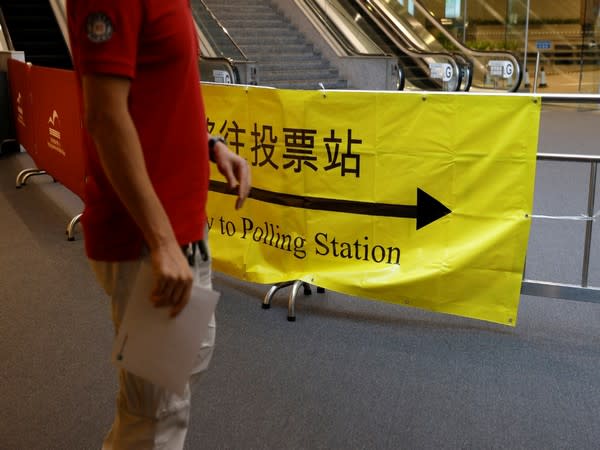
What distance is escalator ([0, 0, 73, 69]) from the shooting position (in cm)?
1238

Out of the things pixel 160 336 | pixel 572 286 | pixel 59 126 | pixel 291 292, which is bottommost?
pixel 291 292

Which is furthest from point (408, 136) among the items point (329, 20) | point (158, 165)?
point (329, 20)

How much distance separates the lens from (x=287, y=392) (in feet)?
10.0

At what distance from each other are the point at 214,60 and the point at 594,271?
7348mm

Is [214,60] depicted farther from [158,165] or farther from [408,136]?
[158,165]

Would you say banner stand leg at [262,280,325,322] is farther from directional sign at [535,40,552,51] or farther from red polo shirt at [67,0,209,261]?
directional sign at [535,40,552,51]

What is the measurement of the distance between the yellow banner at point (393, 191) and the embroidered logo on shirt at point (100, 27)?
2.35 m

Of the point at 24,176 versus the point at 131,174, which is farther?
the point at 24,176

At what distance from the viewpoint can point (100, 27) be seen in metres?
1.28

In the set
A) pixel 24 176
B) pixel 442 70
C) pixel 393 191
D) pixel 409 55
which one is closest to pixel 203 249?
pixel 393 191

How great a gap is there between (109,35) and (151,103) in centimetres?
16

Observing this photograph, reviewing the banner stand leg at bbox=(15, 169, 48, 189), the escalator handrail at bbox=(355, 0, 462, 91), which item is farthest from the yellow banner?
the escalator handrail at bbox=(355, 0, 462, 91)

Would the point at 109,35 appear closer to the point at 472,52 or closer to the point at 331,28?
the point at 331,28

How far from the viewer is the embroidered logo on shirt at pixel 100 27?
50.1 inches
